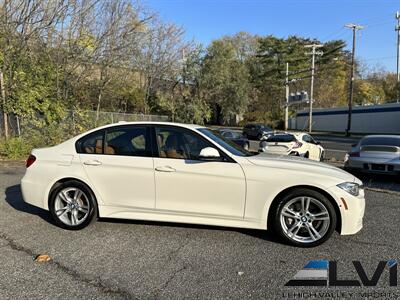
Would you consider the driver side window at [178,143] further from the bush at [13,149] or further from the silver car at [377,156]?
the bush at [13,149]

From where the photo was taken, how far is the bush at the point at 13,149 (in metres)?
12.9

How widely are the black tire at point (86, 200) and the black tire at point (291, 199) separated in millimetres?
2454

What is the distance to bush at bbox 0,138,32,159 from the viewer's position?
508 inches

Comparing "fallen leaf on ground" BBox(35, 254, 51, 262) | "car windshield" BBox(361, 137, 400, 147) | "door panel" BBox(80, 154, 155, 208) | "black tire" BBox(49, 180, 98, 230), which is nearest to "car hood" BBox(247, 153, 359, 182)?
"door panel" BBox(80, 154, 155, 208)

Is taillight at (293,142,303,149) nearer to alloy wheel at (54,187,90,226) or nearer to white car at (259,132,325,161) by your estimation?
white car at (259,132,325,161)

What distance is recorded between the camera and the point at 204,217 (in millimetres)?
4762

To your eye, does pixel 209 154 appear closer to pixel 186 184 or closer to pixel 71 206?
pixel 186 184

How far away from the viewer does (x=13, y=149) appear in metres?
12.9

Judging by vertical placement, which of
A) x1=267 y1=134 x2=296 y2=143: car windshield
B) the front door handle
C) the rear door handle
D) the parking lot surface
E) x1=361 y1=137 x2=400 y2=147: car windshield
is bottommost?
the parking lot surface

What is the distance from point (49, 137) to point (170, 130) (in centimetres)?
1101

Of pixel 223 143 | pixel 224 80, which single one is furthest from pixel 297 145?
pixel 224 80

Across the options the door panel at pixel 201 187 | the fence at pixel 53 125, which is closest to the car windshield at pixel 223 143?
the door panel at pixel 201 187

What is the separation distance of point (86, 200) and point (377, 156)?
7382mm

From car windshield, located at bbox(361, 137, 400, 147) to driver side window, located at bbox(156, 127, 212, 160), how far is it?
6.65 metres
